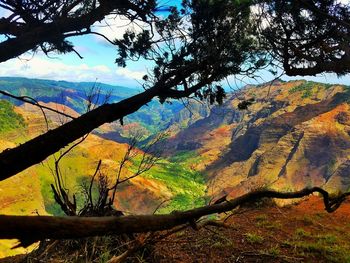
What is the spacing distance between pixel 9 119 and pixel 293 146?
88.5m

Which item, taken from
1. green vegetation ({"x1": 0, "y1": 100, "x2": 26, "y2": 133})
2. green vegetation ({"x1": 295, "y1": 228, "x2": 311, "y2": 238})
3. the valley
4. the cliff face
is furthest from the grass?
green vegetation ({"x1": 0, "y1": 100, "x2": 26, "y2": 133})

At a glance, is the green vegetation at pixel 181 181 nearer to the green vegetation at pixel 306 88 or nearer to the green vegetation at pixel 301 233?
the green vegetation at pixel 306 88

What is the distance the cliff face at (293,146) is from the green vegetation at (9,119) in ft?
209

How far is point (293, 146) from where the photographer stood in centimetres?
11456

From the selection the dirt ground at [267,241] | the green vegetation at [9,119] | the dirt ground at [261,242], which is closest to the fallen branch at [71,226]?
the dirt ground at [261,242]

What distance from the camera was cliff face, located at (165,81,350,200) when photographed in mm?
104794

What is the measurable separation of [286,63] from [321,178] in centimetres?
10592

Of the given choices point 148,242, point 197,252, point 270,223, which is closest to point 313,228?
point 270,223

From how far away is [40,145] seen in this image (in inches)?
197

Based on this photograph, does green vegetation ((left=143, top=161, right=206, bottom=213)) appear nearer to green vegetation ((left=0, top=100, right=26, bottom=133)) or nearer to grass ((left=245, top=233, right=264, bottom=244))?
green vegetation ((left=0, top=100, right=26, bottom=133))

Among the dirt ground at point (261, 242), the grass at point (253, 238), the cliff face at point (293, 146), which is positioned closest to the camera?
the dirt ground at point (261, 242)

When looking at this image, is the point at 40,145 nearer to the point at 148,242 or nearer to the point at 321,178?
the point at 148,242

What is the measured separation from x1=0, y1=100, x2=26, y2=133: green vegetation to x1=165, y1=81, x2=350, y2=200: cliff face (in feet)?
209

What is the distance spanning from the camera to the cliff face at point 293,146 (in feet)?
344
